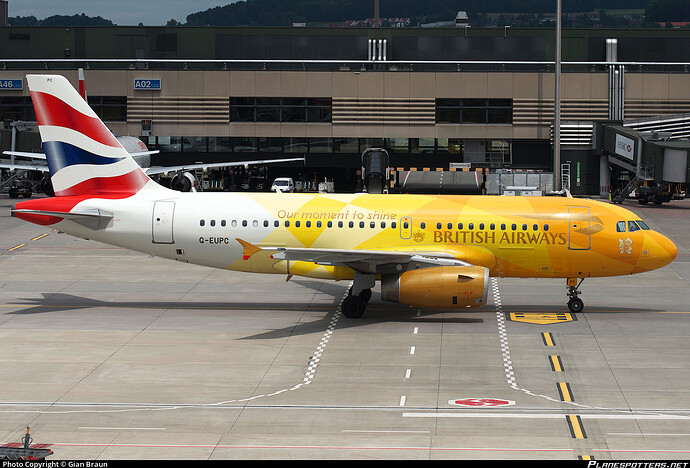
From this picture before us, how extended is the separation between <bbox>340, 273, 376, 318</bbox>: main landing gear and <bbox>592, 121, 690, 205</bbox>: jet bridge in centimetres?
4402

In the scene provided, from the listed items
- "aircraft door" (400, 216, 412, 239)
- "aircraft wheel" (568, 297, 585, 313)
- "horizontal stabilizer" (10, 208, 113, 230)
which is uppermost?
"horizontal stabilizer" (10, 208, 113, 230)

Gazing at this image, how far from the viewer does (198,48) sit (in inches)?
3627

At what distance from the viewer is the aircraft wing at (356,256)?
32.2 m

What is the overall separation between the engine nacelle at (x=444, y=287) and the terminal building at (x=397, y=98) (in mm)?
46503

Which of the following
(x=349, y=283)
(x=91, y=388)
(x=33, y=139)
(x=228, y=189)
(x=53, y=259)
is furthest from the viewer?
(x=228, y=189)

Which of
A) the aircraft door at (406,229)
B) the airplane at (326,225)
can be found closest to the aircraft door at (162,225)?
the airplane at (326,225)

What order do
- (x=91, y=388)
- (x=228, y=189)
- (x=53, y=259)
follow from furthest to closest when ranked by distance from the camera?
(x=228, y=189)
(x=53, y=259)
(x=91, y=388)

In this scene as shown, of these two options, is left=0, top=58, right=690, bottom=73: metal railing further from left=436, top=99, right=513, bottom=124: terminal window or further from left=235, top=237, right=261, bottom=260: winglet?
left=235, top=237, right=261, bottom=260: winglet

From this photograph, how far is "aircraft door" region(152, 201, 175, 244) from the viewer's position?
35.8m

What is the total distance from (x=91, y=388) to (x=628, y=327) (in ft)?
62.6

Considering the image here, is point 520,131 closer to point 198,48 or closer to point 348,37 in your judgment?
point 348,37

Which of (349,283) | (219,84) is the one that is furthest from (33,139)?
(349,283)

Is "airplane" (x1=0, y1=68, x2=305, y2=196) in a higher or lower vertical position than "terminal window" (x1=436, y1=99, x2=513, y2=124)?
lower

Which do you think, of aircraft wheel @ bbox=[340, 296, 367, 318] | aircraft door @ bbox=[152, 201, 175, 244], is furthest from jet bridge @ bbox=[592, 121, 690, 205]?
aircraft door @ bbox=[152, 201, 175, 244]
